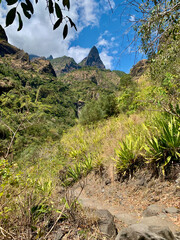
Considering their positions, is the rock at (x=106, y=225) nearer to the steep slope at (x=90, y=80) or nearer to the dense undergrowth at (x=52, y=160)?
the dense undergrowth at (x=52, y=160)

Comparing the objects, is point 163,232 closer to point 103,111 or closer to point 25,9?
point 25,9

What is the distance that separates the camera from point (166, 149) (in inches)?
114

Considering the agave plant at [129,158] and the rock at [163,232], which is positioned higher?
the agave plant at [129,158]

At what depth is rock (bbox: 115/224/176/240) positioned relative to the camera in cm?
139

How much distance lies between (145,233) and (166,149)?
6.36ft

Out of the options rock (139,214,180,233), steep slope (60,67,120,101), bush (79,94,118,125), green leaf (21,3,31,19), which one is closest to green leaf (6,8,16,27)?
green leaf (21,3,31,19)

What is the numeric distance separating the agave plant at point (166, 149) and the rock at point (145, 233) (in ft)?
4.77

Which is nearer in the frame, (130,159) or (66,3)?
(66,3)

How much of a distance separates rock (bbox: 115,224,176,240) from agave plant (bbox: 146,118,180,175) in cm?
146

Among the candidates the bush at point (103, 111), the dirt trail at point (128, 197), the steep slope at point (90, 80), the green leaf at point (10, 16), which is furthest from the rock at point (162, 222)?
the steep slope at point (90, 80)

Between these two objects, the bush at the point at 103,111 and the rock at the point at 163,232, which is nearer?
the rock at the point at 163,232

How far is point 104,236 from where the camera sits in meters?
1.72

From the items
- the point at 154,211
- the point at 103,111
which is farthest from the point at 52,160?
the point at 103,111

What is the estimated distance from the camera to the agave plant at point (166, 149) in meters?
2.76
